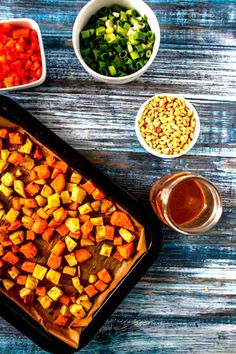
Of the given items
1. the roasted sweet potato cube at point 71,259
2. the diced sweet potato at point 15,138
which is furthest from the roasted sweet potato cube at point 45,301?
the diced sweet potato at point 15,138

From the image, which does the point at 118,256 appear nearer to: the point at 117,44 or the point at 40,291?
the point at 40,291

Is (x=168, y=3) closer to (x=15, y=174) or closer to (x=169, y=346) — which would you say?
(x=15, y=174)

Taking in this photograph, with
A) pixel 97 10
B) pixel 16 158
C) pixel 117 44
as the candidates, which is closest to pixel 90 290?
pixel 16 158

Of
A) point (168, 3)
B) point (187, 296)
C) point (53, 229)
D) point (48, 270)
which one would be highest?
point (168, 3)

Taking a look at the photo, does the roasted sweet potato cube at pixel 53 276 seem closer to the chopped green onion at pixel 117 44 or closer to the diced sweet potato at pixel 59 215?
the diced sweet potato at pixel 59 215

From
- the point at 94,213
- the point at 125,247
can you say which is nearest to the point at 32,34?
the point at 94,213
